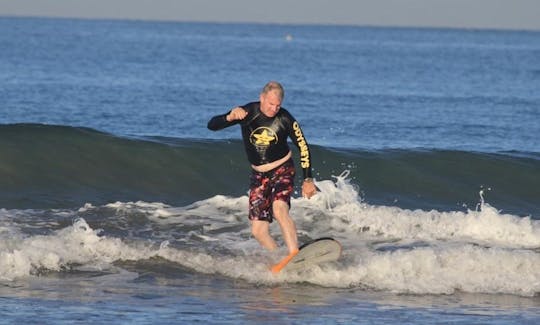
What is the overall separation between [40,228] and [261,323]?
4245 millimetres

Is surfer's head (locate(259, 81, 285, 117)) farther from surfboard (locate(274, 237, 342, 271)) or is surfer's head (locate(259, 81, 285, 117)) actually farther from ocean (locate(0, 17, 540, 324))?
ocean (locate(0, 17, 540, 324))

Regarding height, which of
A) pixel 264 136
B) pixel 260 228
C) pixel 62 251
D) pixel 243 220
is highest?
pixel 264 136

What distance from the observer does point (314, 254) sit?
10.3 m

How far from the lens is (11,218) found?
12.4 metres

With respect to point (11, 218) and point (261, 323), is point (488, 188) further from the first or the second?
point (261, 323)

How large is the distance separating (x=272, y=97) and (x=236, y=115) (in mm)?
369

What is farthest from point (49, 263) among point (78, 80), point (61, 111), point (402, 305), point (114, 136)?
point (78, 80)

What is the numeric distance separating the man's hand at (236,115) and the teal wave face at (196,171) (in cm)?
461

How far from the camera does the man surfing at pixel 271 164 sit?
10.2 m

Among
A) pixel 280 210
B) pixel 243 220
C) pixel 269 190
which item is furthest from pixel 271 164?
pixel 243 220

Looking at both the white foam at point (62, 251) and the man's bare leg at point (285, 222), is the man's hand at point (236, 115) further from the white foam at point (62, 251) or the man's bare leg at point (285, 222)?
the white foam at point (62, 251)

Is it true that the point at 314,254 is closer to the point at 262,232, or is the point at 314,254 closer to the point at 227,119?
the point at 262,232

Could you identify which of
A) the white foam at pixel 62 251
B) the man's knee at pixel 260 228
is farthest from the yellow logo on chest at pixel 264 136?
the white foam at pixel 62 251

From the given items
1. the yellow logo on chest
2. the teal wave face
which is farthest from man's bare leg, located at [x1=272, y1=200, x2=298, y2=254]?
the teal wave face
